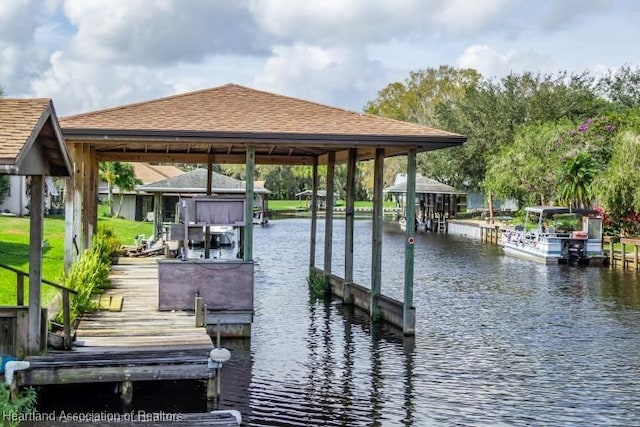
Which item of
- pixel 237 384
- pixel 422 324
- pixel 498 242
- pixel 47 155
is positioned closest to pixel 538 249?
pixel 498 242

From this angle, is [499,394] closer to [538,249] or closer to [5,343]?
[5,343]

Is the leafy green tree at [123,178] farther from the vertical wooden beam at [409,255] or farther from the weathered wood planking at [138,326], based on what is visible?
the vertical wooden beam at [409,255]

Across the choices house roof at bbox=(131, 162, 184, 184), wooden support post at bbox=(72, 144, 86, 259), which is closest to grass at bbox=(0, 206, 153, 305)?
wooden support post at bbox=(72, 144, 86, 259)

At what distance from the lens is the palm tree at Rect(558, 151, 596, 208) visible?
160ft

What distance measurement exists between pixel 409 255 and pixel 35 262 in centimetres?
926

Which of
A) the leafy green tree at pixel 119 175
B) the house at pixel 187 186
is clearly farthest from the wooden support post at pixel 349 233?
the leafy green tree at pixel 119 175

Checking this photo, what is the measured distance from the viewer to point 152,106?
18.8 m

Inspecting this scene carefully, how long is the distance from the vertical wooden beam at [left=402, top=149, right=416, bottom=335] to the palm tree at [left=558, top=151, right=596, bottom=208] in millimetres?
31813

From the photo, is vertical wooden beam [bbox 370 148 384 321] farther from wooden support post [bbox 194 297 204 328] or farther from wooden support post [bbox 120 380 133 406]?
wooden support post [bbox 120 380 133 406]

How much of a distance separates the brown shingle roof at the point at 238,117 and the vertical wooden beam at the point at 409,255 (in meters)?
0.95

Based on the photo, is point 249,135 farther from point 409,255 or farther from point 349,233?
point 349,233

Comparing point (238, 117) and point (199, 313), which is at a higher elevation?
point (238, 117)

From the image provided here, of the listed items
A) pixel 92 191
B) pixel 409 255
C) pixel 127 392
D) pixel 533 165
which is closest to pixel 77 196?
pixel 92 191

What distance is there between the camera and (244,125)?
1758 centimetres
